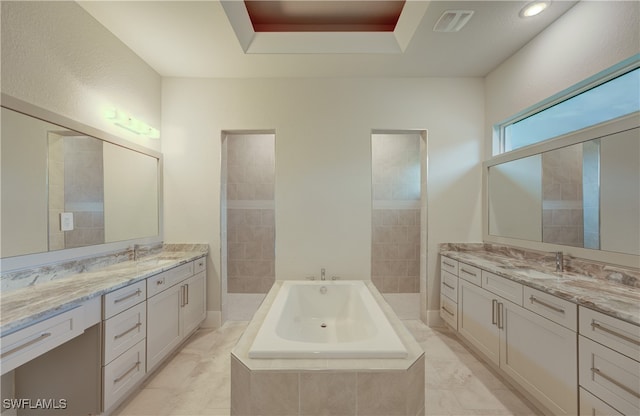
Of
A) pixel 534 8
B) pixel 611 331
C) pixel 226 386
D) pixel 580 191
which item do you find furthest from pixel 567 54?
pixel 226 386

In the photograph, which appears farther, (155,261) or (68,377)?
(155,261)

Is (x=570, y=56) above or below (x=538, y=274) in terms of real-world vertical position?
above

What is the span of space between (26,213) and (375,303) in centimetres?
229

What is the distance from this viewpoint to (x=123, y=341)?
1580 mm

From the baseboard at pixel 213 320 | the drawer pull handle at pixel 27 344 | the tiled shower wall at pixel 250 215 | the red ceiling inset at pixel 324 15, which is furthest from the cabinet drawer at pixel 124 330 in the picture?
the red ceiling inset at pixel 324 15

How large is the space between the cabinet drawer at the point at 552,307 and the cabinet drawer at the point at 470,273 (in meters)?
0.47

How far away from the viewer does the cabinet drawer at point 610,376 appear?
1.05m

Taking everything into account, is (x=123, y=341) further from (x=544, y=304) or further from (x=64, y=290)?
(x=544, y=304)

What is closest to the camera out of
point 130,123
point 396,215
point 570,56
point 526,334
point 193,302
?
point 526,334

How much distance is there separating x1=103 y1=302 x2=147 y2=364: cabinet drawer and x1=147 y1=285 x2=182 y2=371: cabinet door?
0.24 feet

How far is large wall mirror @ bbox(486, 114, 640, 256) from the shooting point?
1485mm

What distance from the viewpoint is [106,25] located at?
2.00 m

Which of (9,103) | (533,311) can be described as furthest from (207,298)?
(533,311)

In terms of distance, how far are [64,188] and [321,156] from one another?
6.74 ft
